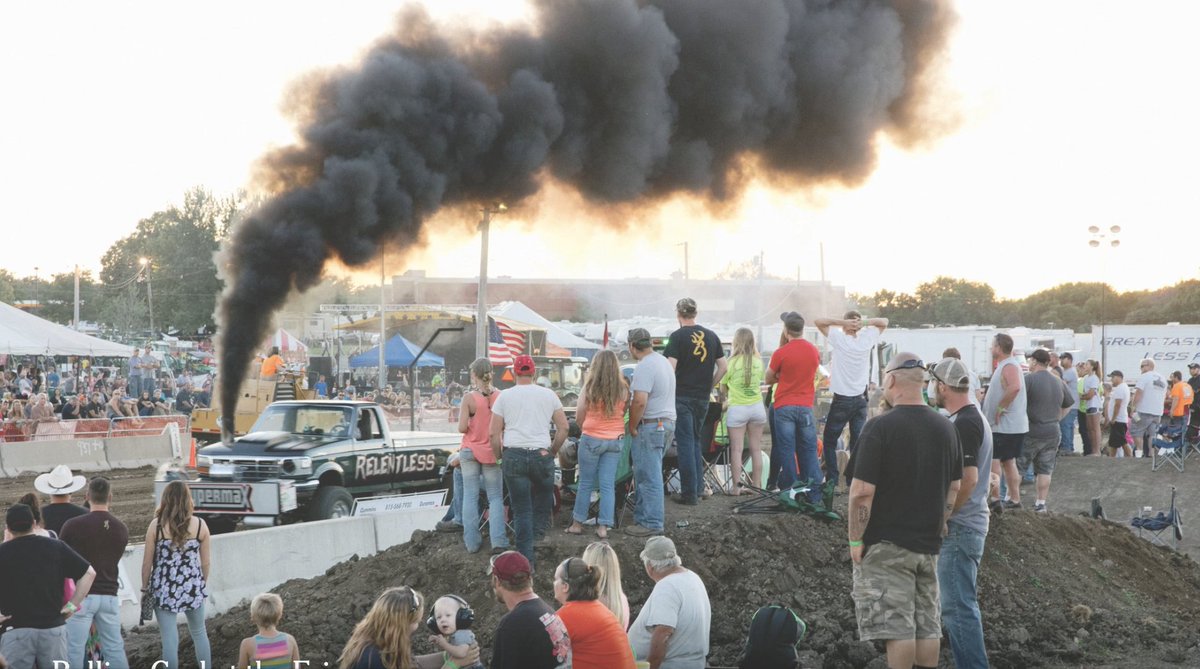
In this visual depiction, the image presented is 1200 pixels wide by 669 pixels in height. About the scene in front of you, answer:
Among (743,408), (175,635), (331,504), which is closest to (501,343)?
(331,504)

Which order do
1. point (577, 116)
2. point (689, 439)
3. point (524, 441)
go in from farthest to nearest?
point (577, 116) < point (689, 439) < point (524, 441)

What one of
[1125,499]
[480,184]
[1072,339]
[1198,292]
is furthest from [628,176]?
[1198,292]

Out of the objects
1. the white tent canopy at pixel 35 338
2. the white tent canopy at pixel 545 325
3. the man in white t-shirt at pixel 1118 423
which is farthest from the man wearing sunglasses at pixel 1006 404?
the white tent canopy at pixel 545 325

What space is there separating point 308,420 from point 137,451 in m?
10.6

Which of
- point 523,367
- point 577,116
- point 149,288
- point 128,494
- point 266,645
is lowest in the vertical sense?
point 128,494

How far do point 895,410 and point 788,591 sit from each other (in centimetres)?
352

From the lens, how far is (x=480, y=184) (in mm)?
20156

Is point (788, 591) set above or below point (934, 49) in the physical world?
below

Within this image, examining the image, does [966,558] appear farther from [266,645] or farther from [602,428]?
[266,645]

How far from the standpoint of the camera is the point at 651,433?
344 inches

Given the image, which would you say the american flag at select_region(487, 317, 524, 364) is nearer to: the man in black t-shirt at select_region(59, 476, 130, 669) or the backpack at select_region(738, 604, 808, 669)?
the man in black t-shirt at select_region(59, 476, 130, 669)

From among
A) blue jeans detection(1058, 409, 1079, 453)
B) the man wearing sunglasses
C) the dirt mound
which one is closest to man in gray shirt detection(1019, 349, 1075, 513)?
the man wearing sunglasses

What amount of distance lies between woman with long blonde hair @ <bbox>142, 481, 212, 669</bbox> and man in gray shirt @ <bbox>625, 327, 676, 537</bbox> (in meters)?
3.39

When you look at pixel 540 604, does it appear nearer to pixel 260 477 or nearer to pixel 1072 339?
pixel 260 477
